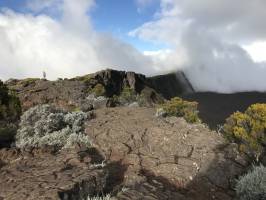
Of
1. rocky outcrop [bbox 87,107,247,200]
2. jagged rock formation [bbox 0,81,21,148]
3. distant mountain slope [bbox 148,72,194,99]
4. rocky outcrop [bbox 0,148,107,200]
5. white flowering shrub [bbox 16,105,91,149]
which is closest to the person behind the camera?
rocky outcrop [bbox 0,148,107,200]

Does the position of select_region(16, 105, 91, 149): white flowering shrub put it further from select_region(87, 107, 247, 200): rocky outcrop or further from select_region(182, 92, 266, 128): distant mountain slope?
select_region(182, 92, 266, 128): distant mountain slope

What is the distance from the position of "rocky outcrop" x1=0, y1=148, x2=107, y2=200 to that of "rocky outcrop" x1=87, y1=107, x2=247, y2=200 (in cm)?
106

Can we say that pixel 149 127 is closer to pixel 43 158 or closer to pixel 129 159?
pixel 129 159

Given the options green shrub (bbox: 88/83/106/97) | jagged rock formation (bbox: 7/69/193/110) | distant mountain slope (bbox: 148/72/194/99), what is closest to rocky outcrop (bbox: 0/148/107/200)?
jagged rock formation (bbox: 7/69/193/110)

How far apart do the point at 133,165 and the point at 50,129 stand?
569 centimetres

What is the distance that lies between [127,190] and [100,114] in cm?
1092

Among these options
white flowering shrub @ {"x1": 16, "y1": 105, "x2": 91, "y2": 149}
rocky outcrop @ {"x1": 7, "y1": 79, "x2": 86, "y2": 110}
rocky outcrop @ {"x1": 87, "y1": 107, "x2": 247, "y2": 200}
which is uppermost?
rocky outcrop @ {"x1": 7, "y1": 79, "x2": 86, "y2": 110}

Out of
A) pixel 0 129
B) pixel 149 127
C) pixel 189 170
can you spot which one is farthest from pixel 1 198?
pixel 0 129

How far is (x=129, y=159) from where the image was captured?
14586 mm

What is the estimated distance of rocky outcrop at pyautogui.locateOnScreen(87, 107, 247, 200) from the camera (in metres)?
12.4

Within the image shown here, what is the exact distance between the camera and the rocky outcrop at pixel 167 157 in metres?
12.4

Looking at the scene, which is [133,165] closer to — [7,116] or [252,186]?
[252,186]

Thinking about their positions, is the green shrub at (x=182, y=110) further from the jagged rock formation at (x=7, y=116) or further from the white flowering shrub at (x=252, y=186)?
the white flowering shrub at (x=252, y=186)

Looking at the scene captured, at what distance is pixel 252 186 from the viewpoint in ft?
42.1
